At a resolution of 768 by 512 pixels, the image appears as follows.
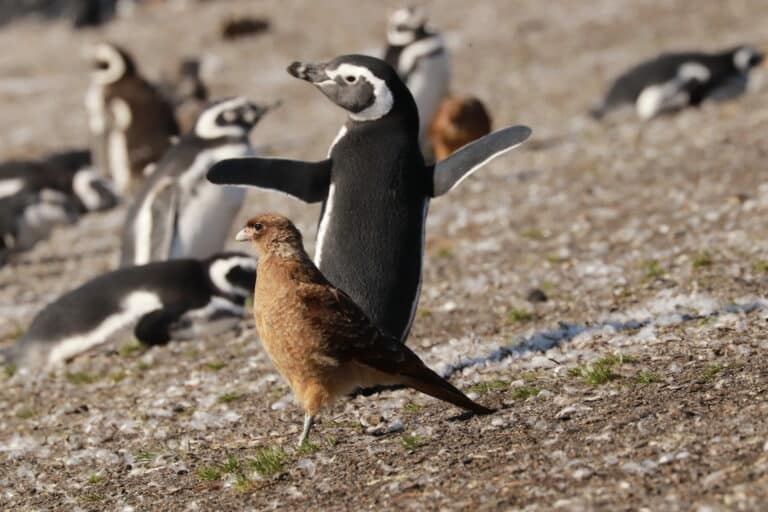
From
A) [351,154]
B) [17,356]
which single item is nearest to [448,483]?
[351,154]

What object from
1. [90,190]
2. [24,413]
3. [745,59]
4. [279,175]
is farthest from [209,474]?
[745,59]

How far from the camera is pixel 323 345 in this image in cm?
441

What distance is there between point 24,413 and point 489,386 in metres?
2.70

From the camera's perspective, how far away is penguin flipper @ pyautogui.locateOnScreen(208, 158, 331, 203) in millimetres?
5500

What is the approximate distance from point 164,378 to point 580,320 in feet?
7.42

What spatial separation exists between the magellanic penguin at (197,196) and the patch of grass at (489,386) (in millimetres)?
4185

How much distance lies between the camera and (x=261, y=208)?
38.3ft

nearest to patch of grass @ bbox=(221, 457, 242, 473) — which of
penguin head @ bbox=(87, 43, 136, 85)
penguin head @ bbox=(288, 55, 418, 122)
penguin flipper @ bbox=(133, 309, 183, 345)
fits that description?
penguin head @ bbox=(288, 55, 418, 122)

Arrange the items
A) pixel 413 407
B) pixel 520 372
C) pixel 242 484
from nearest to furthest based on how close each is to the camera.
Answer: pixel 242 484 < pixel 413 407 < pixel 520 372

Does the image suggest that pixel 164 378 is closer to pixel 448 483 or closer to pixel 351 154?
pixel 351 154

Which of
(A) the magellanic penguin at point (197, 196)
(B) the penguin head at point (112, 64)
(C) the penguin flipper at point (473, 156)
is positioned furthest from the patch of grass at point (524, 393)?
(B) the penguin head at point (112, 64)

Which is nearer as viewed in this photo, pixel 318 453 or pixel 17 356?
pixel 318 453

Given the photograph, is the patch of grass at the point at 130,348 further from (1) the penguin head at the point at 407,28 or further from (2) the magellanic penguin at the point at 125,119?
(1) the penguin head at the point at 407,28

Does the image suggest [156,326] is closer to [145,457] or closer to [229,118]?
[229,118]
